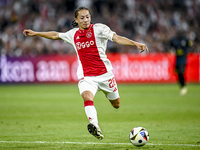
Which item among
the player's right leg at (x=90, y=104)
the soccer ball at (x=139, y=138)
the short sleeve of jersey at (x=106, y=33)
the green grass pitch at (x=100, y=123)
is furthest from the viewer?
the short sleeve of jersey at (x=106, y=33)

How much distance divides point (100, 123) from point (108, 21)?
55.9 feet

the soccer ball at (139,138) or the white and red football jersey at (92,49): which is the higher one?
the white and red football jersey at (92,49)

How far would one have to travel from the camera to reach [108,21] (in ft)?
83.2

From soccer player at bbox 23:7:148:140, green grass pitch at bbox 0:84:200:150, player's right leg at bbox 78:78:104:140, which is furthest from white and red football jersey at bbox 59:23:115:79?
green grass pitch at bbox 0:84:200:150

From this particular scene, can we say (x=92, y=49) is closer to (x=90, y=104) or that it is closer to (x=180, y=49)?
(x=90, y=104)

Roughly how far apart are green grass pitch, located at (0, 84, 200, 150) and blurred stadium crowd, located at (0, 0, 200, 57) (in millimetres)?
8287

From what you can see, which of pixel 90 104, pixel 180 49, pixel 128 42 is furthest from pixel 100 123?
pixel 180 49

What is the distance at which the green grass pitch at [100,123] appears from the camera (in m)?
6.25

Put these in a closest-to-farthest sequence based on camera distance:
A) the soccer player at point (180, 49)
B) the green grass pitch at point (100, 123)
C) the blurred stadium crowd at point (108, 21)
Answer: the green grass pitch at point (100, 123) < the soccer player at point (180, 49) < the blurred stadium crowd at point (108, 21)

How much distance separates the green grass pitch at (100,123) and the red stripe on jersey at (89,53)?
128 centimetres

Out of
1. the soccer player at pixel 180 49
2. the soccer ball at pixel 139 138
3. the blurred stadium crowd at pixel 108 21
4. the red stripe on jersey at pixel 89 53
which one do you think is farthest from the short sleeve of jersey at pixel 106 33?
the blurred stadium crowd at pixel 108 21

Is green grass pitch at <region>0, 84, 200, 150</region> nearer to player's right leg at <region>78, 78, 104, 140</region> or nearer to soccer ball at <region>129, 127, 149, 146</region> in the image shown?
soccer ball at <region>129, 127, 149, 146</region>

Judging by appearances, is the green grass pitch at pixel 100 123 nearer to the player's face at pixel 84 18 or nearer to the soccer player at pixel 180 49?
the player's face at pixel 84 18

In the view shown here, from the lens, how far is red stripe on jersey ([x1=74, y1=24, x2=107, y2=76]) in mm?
6680
